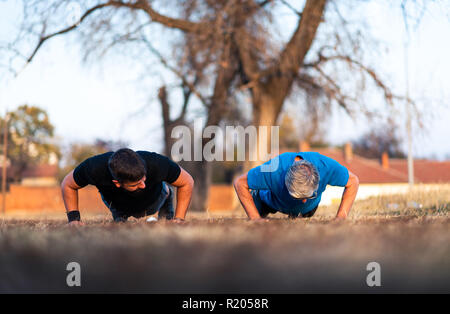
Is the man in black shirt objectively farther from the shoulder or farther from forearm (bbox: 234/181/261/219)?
forearm (bbox: 234/181/261/219)

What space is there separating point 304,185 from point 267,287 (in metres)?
2.08

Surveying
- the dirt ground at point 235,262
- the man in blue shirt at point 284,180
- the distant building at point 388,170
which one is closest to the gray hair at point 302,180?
the man in blue shirt at point 284,180

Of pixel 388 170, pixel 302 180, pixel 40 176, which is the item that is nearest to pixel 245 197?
pixel 302 180

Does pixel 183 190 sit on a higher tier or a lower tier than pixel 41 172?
higher

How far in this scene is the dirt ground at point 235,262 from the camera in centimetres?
181

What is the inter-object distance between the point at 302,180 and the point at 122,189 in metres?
1.85

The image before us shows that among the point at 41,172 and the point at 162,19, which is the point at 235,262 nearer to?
the point at 162,19

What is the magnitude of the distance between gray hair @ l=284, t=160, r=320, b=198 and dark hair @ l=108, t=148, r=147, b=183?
121 centimetres

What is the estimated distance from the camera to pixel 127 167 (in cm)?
385

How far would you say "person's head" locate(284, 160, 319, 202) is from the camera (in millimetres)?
3793

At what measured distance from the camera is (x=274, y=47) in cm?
1387

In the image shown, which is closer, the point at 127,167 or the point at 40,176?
the point at 127,167

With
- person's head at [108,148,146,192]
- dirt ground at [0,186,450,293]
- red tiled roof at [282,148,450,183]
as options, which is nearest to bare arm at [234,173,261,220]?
person's head at [108,148,146,192]
